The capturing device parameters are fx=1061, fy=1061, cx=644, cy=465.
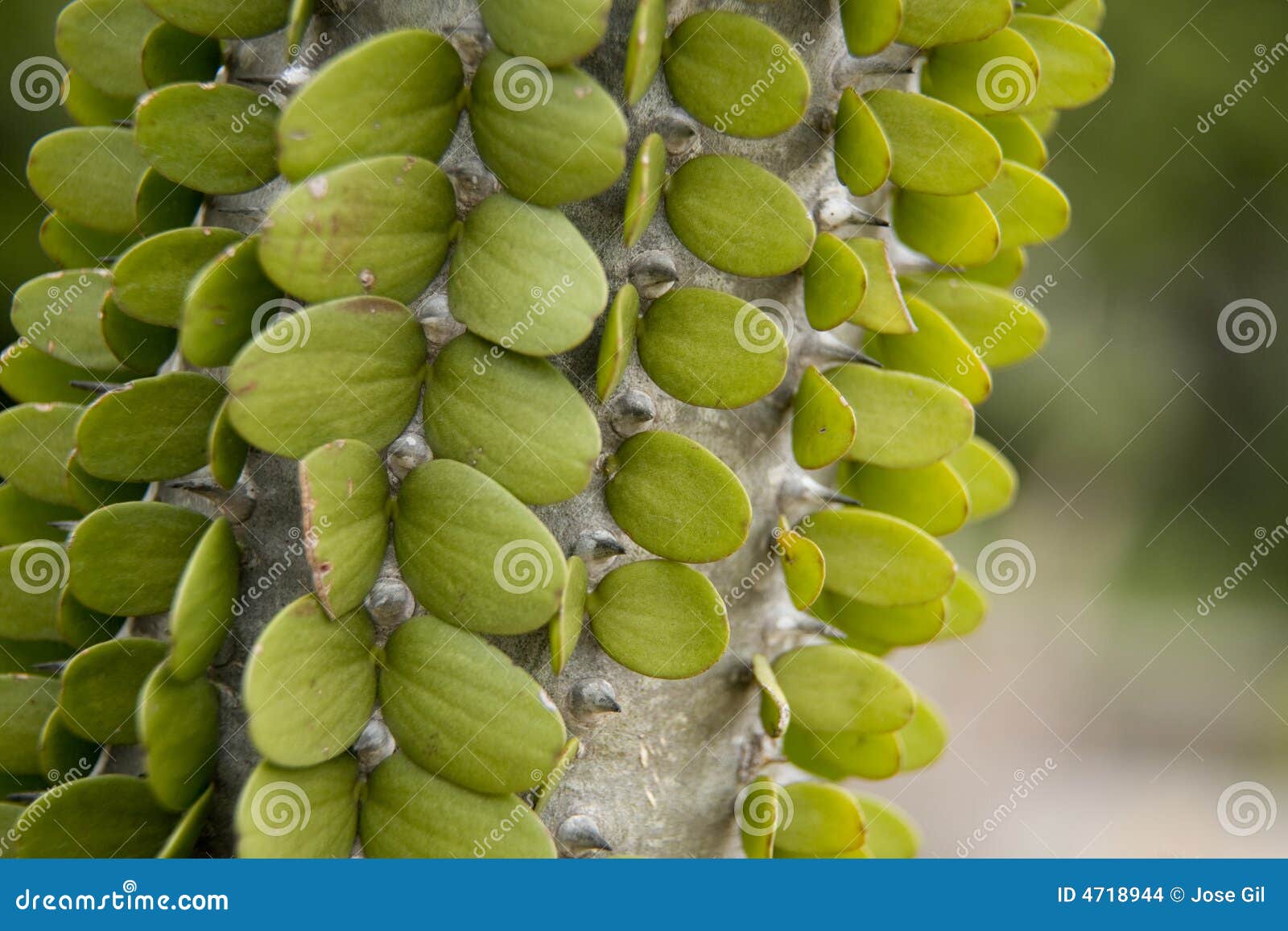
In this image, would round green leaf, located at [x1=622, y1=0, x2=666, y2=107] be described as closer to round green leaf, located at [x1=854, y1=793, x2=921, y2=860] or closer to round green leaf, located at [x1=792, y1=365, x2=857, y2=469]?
round green leaf, located at [x1=792, y1=365, x2=857, y2=469]

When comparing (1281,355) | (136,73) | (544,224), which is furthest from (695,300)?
(1281,355)

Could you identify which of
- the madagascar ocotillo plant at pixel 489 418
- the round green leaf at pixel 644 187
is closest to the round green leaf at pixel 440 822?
the madagascar ocotillo plant at pixel 489 418

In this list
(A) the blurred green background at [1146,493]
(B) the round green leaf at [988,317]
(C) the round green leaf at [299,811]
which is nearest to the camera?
(C) the round green leaf at [299,811]

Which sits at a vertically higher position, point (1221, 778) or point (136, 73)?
point (136, 73)

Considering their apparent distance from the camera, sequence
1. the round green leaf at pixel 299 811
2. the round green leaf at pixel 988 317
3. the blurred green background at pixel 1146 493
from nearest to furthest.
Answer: the round green leaf at pixel 299 811
the round green leaf at pixel 988 317
the blurred green background at pixel 1146 493

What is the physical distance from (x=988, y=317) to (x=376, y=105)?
0.55ft

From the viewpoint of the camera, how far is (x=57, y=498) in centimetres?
23

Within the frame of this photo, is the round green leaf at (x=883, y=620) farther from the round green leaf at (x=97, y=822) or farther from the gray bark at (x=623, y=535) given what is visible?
the round green leaf at (x=97, y=822)

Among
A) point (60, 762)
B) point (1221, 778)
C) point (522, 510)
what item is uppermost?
point (522, 510)

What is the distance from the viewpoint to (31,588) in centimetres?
22

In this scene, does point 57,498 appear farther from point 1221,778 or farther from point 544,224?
point 1221,778

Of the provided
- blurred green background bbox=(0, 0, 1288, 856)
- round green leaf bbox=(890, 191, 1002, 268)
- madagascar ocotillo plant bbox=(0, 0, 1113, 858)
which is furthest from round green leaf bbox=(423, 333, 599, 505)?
blurred green background bbox=(0, 0, 1288, 856)

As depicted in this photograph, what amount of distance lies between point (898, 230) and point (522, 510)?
13 cm

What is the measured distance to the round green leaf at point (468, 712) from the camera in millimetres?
178
